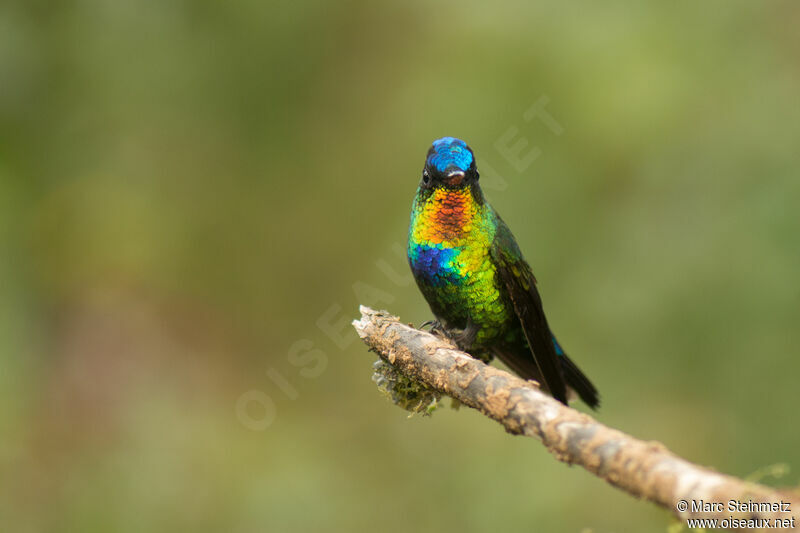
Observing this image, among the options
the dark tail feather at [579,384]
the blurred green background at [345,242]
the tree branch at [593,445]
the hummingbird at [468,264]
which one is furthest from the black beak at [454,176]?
the blurred green background at [345,242]

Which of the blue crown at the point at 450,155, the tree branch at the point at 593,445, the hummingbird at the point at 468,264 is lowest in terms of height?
the tree branch at the point at 593,445

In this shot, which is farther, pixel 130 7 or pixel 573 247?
pixel 573 247

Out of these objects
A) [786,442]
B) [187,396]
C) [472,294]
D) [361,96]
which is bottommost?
[187,396]

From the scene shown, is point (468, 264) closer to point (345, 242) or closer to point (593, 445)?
point (593, 445)

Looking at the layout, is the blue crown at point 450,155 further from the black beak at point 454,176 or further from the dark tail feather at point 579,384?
the dark tail feather at point 579,384

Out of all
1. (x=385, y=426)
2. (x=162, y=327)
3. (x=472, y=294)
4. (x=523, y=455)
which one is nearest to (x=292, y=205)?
(x=162, y=327)

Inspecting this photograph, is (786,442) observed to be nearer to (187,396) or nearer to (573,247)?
(573,247)

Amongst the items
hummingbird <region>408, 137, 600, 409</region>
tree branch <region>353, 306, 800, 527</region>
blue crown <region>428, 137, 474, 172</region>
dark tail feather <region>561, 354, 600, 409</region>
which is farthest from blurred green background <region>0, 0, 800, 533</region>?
tree branch <region>353, 306, 800, 527</region>
